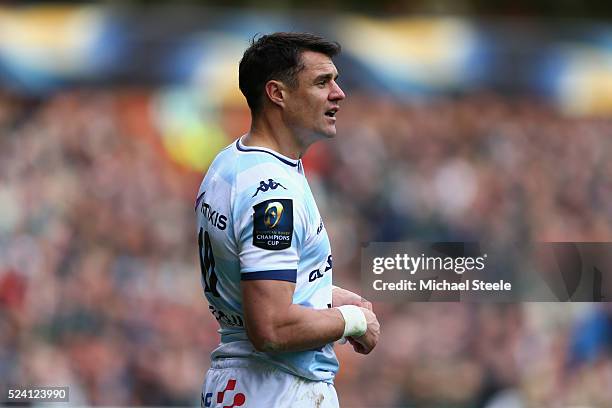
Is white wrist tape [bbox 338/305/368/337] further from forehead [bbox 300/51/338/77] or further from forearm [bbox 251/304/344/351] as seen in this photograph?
forehead [bbox 300/51/338/77]

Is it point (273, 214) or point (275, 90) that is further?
point (275, 90)

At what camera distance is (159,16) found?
34.4 ft

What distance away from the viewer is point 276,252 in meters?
3.41

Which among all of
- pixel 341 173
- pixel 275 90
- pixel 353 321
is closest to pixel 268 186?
pixel 275 90

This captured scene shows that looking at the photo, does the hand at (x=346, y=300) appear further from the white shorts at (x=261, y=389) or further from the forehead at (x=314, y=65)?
the forehead at (x=314, y=65)

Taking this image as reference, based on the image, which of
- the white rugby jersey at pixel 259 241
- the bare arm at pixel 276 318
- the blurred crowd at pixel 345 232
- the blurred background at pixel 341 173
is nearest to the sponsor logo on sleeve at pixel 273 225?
the white rugby jersey at pixel 259 241

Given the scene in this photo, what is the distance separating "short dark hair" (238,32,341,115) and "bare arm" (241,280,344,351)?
0.73m

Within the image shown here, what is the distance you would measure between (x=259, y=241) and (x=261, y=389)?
0.53 metres

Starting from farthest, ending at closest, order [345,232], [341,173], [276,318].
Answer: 1. [341,173]
2. [345,232]
3. [276,318]

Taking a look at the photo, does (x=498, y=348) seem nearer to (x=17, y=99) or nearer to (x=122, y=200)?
(x=122, y=200)

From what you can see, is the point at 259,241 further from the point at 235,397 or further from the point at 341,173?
the point at 341,173

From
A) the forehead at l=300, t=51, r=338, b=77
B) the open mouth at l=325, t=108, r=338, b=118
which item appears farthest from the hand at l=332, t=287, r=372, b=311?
the forehead at l=300, t=51, r=338, b=77

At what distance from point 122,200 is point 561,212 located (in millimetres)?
4324

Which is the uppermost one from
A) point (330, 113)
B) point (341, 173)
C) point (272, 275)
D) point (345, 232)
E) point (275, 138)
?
point (341, 173)
